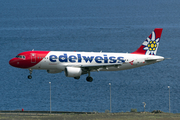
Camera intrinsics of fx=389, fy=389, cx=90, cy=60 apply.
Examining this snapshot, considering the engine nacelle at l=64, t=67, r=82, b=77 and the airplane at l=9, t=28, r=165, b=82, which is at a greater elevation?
the airplane at l=9, t=28, r=165, b=82

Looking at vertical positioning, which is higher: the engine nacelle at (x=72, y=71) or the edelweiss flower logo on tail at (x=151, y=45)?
the edelweiss flower logo on tail at (x=151, y=45)

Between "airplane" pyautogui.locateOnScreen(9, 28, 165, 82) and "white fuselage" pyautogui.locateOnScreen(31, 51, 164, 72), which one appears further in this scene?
"white fuselage" pyautogui.locateOnScreen(31, 51, 164, 72)

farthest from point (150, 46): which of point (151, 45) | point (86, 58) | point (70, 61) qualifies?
point (70, 61)

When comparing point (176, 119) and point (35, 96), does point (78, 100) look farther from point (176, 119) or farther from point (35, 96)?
point (176, 119)

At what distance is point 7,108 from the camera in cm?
18050

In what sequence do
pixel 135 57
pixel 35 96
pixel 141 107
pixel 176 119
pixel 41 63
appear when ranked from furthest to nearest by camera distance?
pixel 35 96 → pixel 141 107 → pixel 176 119 → pixel 135 57 → pixel 41 63

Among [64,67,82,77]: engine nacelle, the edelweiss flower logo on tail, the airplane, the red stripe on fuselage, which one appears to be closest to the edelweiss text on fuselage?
the airplane

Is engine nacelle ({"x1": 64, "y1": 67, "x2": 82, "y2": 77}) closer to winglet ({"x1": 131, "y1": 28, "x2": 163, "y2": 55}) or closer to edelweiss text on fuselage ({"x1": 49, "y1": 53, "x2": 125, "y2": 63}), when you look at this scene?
edelweiss text on fuselage ({"x1": 49, "y1": 53, "x2": 125, "y2": 63})

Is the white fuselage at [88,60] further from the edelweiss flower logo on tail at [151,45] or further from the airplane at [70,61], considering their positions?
the edelweiss flower logo on tail at [151,45]

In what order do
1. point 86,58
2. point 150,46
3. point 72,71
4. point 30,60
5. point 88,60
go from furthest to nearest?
point 150,46, point 88,60, point 86,58, point 72,71, point 30,60

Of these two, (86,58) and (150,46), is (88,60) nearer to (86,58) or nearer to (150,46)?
(86,58)

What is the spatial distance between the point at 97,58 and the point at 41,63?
15.3 metres

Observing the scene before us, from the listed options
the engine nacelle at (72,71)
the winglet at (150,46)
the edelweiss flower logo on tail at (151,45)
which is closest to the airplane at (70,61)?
the engine nacelle at (72,71)

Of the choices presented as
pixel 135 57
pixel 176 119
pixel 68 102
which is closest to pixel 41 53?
pixel 135 57
